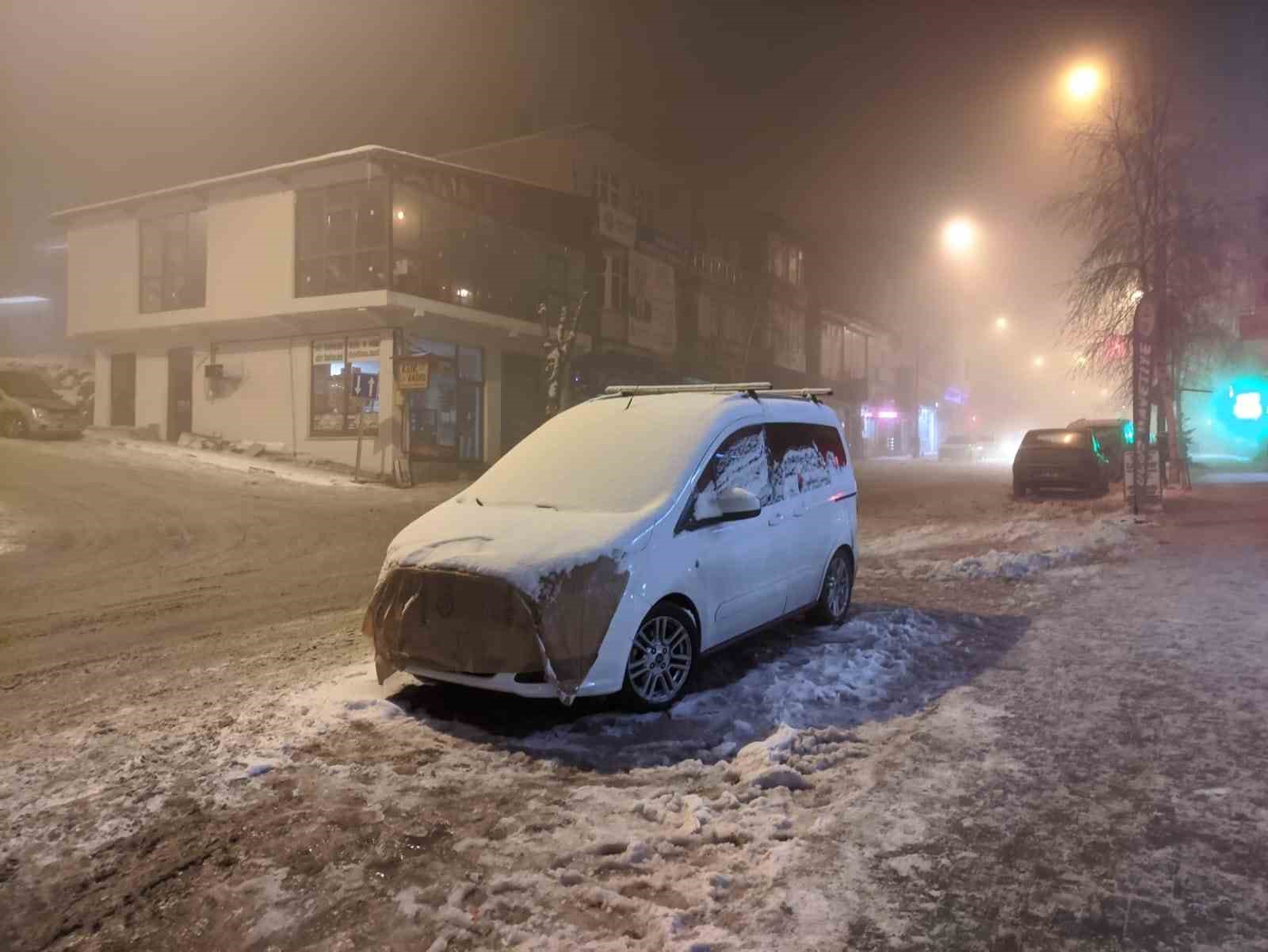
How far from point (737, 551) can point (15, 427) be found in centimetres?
2404

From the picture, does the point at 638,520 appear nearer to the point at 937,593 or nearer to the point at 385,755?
the point at 385,755

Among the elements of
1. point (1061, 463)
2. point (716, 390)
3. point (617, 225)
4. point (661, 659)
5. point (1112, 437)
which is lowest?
point (661, 659)

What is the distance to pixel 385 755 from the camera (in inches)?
171

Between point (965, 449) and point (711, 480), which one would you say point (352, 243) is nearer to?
point (711, 480)

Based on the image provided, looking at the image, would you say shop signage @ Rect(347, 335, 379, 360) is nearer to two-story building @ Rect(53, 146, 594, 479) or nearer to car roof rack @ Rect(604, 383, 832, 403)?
two-story building @ Rect(53, 146, 594, 479)

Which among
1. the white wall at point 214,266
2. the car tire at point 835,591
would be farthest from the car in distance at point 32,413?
the car tire at point 835,591

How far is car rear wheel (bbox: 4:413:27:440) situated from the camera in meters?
22.5

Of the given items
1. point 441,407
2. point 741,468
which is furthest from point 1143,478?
point 441,407

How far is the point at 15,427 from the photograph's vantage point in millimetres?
22531

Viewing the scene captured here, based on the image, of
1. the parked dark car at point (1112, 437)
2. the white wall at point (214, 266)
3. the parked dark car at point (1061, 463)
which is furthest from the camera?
the white wall at point (214, 266)

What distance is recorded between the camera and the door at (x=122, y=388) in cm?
2811

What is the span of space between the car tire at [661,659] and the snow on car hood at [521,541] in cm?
50

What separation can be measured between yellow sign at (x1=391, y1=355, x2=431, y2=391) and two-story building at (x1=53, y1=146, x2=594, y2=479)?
4cm

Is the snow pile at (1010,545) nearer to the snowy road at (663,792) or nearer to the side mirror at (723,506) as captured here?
the snowy road at (663,792)
